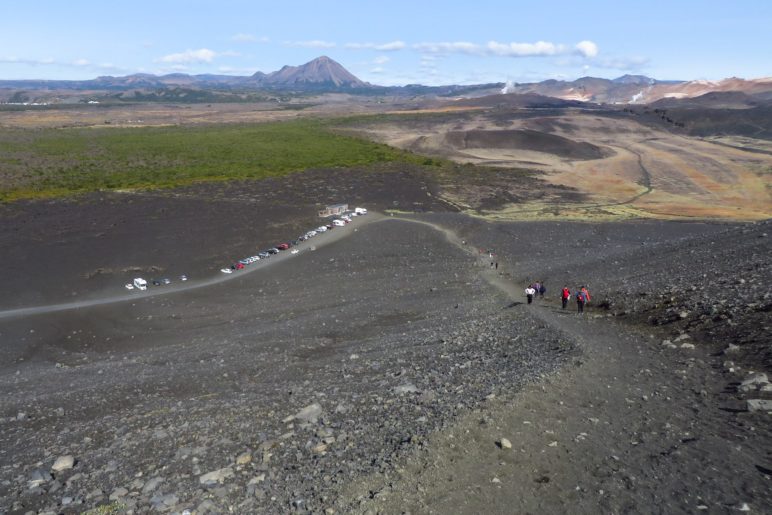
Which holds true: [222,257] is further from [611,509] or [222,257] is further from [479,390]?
[611,509]

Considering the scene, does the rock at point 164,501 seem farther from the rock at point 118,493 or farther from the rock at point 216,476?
the rock at point 118,493

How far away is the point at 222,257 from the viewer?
42.1 metres

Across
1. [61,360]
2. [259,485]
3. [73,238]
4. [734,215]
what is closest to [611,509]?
[259,485]

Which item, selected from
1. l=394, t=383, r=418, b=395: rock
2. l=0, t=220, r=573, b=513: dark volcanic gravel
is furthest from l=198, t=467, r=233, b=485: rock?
l=394, t=383, r=418, b=395: rock

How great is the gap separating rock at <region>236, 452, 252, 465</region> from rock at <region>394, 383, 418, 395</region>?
175 inches

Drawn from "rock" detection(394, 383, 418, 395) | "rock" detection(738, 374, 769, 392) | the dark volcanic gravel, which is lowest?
the dark volcanic gravel

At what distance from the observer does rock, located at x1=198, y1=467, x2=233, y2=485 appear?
38.1ft

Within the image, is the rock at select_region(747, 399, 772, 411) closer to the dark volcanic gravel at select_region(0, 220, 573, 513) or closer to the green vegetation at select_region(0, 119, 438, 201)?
the dark volcanic gravel at select_region(0, 220, 573, 513)

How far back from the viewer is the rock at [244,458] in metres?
12.3

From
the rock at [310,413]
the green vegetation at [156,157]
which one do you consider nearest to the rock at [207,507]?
the rock at [310,413]

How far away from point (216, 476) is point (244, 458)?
2.56ft

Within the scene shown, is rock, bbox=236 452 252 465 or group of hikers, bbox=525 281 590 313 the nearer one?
rock, bbox=236 452 252 465

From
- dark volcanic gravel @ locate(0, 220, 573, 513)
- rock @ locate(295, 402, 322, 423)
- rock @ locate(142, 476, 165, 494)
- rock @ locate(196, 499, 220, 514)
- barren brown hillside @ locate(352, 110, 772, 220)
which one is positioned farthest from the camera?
barren brown hillside @ locate(352, 110, 772, 220)

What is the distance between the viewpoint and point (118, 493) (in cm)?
1153
